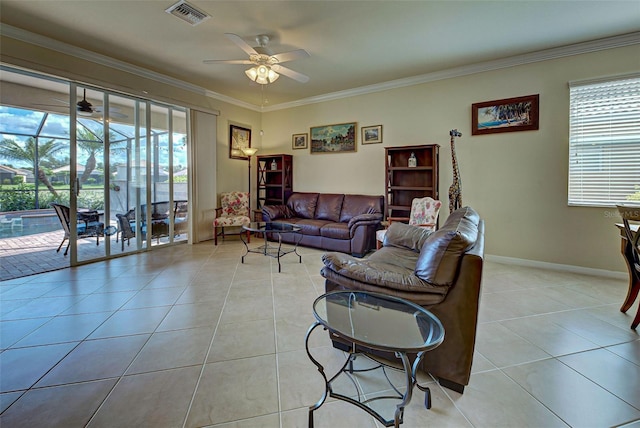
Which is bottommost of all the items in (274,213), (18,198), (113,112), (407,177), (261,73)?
(274,213)

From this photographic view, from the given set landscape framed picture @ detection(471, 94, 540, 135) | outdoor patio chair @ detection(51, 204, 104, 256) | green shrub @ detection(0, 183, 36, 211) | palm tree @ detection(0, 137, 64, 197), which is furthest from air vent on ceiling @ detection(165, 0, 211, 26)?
landscape framed picture @ detection(471, 94, 540, 135)

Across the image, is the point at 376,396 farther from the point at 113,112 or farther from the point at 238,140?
the point at 238,140

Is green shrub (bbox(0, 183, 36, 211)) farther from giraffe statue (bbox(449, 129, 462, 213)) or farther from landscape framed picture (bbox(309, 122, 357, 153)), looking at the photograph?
giraffe statue (bbox(449, 129, 462, 213))

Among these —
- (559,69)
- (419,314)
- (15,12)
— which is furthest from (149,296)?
(559,69)

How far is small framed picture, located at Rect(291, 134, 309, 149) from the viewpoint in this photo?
5.80m

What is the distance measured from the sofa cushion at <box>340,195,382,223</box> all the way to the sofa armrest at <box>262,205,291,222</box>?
115cm

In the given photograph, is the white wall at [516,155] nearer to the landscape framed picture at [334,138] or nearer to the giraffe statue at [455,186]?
the landscape framed picture at [334,138]

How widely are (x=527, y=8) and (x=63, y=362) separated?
472 cm

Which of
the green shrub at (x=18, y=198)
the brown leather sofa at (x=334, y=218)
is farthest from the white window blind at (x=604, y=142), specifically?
the green shrub at (x=18, y=198)

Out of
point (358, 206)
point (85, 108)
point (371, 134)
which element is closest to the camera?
point (85, 108)

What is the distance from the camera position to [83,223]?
12.7ft

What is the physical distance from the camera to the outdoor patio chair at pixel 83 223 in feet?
12.6

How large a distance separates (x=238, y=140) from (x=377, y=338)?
217 inches

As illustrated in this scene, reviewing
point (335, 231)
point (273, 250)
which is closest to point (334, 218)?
point (335, 231)
